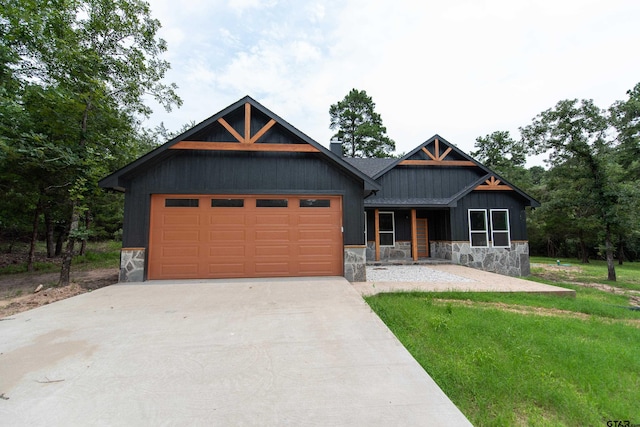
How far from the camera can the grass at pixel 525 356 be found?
2256mm

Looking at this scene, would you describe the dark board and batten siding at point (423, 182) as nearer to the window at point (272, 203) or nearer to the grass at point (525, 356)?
the window at point (272, 203)

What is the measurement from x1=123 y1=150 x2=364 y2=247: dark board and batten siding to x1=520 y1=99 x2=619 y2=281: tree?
Answer: 11.3m

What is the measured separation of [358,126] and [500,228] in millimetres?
18002

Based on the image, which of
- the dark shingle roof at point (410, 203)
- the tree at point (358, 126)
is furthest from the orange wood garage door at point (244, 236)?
the tree at point (358, 126)

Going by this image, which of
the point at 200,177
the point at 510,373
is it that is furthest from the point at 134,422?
the point at 200,177

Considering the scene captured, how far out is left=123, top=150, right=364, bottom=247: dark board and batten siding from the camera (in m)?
6.89

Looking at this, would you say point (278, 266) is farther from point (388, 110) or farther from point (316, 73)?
point (388, 110)

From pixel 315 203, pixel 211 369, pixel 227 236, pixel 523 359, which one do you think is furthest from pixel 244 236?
pixel 523 359

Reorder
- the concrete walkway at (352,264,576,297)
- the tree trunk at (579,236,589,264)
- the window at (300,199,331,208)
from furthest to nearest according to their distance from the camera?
1. the tree trunk at (579,236,589,264)
2. the window at (300,199,331,208)
3. the concrete walkway at (352,264,576,297)

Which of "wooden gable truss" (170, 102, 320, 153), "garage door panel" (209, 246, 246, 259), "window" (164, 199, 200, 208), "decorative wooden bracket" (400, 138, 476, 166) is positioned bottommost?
"garage door panel" (209, 246, 246, 259)

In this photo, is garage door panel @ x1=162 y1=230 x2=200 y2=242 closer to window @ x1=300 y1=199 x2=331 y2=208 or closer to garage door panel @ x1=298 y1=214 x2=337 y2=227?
garage door panel @ x1=298 y1=214 x2=337 y2=227

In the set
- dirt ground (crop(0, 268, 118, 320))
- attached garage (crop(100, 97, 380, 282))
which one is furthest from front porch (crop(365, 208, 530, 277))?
dirt ground (crop(0, 268, 118, 320))

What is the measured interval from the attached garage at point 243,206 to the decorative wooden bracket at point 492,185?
7.37m

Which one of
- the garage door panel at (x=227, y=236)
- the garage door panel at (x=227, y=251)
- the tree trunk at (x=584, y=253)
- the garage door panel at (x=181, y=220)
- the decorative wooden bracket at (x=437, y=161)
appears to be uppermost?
the decorative wooden bracket at (x=437, y=161)
